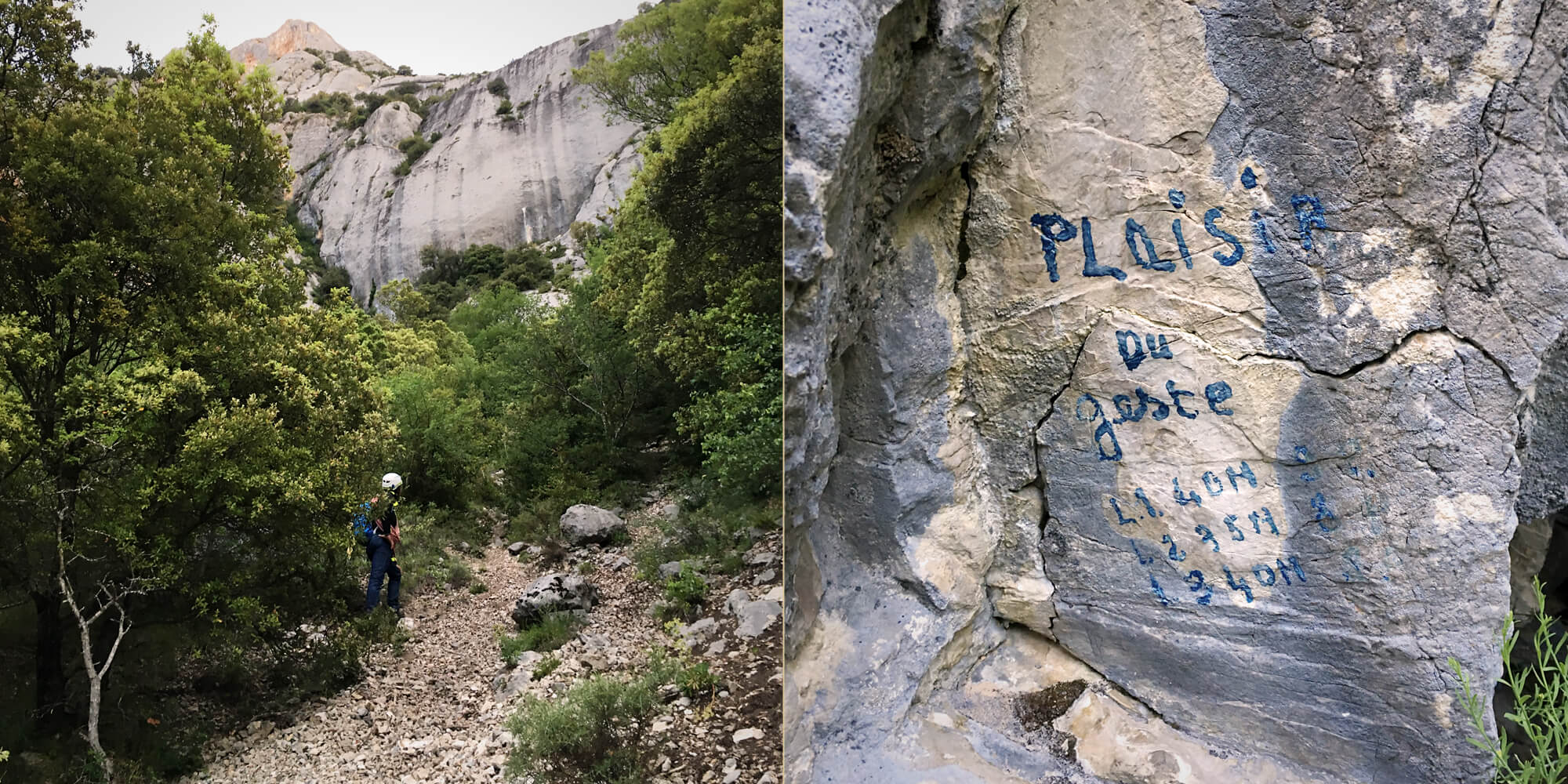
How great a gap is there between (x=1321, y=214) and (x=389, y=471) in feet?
9.32

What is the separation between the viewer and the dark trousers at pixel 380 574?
2689 mm

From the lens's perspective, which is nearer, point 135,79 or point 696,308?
point 135,79

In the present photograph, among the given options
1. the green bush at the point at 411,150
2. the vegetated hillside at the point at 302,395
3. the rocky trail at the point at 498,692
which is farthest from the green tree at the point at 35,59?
the rocky trail at the point at 498,692

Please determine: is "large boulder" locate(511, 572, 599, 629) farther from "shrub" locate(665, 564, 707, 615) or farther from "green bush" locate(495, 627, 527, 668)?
"shrub" locate(665, 564, 707, 615)

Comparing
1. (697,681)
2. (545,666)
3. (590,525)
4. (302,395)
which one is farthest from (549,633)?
(302,395)

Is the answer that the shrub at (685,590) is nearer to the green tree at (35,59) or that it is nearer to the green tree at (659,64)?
the green tree at (659,64)

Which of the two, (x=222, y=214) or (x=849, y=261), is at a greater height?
(x=222, y=214)

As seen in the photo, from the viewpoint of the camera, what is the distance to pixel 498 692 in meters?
2.71

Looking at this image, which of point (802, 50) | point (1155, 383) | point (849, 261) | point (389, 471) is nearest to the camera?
point (802, 50)

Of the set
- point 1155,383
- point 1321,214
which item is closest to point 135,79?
point 1155,383

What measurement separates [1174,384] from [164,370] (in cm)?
292

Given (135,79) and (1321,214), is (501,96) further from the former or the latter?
(1321,214)

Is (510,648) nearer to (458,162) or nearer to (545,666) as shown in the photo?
(545,666)

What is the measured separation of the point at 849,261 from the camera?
2.89 m
